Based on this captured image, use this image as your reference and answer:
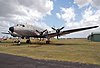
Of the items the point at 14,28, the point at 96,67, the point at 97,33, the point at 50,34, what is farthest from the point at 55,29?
the point at 97,33

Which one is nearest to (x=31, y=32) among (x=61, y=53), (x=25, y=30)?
(x=25, y=30)

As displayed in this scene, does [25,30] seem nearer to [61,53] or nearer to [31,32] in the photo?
[31,32]

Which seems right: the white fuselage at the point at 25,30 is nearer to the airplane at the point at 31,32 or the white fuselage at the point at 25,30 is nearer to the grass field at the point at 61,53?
the airplane at the point at 31,32

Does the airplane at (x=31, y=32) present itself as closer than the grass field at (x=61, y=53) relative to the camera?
No

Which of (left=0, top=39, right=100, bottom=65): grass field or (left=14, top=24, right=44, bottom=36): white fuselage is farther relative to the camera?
(left=14, top=24, right=44, bottom=36): white fuselage

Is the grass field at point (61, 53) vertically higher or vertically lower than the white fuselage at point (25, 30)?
lower

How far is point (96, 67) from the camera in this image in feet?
62.0

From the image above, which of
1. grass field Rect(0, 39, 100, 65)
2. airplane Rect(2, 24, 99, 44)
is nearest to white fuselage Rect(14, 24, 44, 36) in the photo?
airplane Rect(2, 24, 99, 44)

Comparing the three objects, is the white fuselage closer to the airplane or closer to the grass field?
the airplane

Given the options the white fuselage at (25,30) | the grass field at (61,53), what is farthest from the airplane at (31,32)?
the grass field at (61,53)

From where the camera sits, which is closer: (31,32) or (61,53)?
(61,53)

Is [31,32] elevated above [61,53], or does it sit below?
above

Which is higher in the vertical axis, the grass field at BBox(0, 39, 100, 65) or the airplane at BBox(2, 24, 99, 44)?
the airplane at BBox(2, 24, 99, 44)

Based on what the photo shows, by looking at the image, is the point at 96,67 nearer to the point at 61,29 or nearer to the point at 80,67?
the point at 80,67
